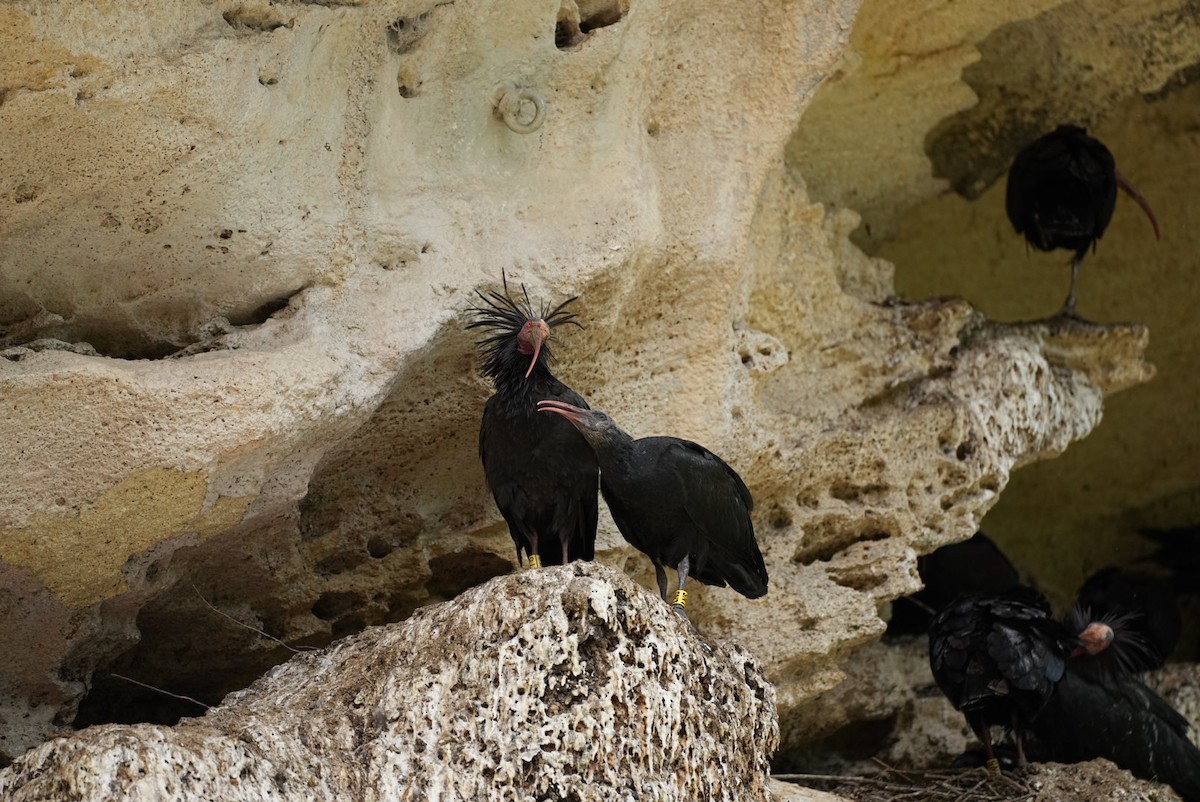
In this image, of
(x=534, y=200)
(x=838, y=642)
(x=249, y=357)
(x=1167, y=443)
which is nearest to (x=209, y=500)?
(x=249, y=357)

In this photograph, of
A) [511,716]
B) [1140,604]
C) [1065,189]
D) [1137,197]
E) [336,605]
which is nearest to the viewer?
[511,716]

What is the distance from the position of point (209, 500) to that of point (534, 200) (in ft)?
5.11

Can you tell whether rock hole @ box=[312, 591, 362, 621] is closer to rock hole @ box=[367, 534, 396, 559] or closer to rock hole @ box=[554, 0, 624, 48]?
rock hole @ box=[367, 534, 396, 559]

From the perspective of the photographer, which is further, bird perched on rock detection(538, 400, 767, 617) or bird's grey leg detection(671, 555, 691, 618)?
bird's grey leg detection(671, 555, 691, 618)

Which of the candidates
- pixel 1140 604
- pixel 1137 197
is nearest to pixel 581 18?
pixel 1137 197

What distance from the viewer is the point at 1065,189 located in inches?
298

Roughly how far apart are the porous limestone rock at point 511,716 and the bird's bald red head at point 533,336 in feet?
3.09

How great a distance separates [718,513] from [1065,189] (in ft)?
10.6

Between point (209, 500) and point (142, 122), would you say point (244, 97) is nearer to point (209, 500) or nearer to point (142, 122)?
point (142, 122)

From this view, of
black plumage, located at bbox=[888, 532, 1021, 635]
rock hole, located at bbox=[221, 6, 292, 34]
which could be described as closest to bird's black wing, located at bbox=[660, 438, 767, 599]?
rock hole, located at bbox=[221, 6, 292, 34]

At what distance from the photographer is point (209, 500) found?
15.6ft

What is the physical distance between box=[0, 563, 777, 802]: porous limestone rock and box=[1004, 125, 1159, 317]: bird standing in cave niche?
3.88 meters

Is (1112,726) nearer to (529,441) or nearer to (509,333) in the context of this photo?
(529,441)

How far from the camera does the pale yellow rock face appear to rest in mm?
4547
